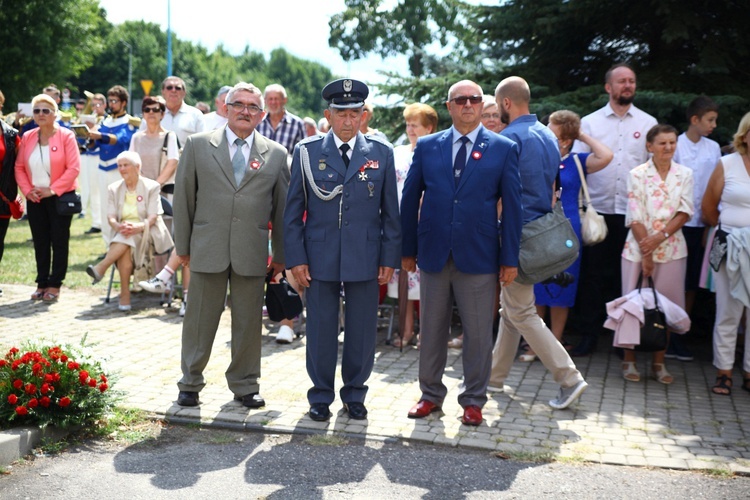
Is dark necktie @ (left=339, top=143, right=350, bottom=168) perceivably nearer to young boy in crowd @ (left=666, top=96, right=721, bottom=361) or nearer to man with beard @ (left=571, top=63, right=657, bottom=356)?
man with beard @ (left=571, top=63, right=657, bottom=356)

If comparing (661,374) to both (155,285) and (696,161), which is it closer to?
(696,161)

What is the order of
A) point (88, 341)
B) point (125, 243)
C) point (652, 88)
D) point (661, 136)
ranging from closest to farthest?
point (661, 136) → point (88, 341) → point (652, 88) → point (125, 243)

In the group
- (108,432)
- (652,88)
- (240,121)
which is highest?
(652,88)

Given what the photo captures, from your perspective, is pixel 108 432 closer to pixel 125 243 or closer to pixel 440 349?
pixel 440 349

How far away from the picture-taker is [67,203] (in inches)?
400

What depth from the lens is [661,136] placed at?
7426 mm

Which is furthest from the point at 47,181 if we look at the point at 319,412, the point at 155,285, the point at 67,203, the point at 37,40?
the point at 37,40

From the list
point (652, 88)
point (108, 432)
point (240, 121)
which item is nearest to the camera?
point (108, 432)

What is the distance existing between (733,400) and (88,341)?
5.66 m

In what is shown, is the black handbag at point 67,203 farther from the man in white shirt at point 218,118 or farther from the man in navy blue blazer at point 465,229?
the man in navy blue blazer at point 465,229

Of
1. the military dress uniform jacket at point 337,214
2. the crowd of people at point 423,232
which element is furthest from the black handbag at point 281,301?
the military dress uniform jacket at point 337,214

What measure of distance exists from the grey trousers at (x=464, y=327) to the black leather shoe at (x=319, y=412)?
70cm

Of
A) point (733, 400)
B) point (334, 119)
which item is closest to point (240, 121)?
point (334, 119)

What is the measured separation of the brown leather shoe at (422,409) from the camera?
613 cm
